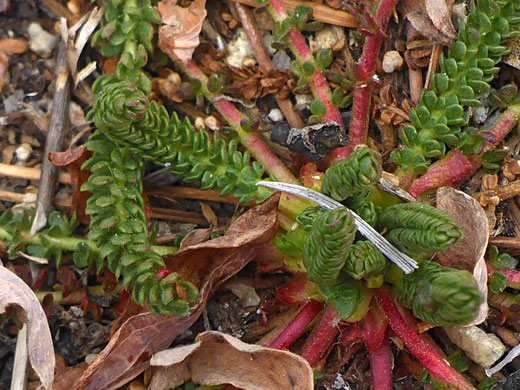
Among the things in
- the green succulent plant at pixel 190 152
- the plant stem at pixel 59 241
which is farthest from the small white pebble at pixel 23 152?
the green succulent plant at pixel 190 152

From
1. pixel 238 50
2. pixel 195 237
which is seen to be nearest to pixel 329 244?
pixel 195 237

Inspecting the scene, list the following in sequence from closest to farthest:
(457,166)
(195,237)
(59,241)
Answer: (457,166), (195,237), (59,241)

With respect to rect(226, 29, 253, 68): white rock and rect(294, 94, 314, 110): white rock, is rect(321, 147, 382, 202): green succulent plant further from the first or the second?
rect(226, 29, 253, 68): white rock

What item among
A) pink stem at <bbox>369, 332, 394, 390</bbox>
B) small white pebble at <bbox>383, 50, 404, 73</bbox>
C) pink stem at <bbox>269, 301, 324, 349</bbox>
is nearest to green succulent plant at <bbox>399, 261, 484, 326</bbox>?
pink stem at <bbox>369, 332, 394, 390</bbox>

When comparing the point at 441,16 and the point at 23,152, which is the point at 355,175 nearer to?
the point at 441,16

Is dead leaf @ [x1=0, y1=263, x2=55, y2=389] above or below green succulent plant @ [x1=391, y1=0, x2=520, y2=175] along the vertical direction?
below

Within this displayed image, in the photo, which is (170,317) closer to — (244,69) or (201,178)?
(201,178)
